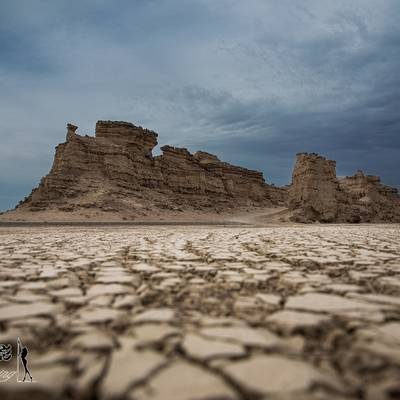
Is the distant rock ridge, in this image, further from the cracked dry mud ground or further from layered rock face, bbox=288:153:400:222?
the cracked dry mud ground

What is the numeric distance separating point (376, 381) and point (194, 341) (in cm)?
70

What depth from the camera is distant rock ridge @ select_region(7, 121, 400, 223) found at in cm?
2753

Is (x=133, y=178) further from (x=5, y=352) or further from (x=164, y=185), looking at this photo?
(x=5, y=352)

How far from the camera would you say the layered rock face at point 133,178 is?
29.3 meters

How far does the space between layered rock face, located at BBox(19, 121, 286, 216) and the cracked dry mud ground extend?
26.3 metres

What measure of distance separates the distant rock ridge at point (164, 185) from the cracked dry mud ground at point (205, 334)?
24.9m

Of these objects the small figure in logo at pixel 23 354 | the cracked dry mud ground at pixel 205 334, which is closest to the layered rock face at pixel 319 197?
the cracked dry mud ground at pixel 205 334

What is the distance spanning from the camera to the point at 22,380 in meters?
1.14

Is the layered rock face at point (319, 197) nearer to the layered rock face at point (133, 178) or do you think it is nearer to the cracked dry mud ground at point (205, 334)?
the layered rock face at point (133, 178)

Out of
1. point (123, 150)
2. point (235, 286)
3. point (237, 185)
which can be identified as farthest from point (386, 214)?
point (235, 286)

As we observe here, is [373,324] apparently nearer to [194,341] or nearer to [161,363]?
[194,341]
